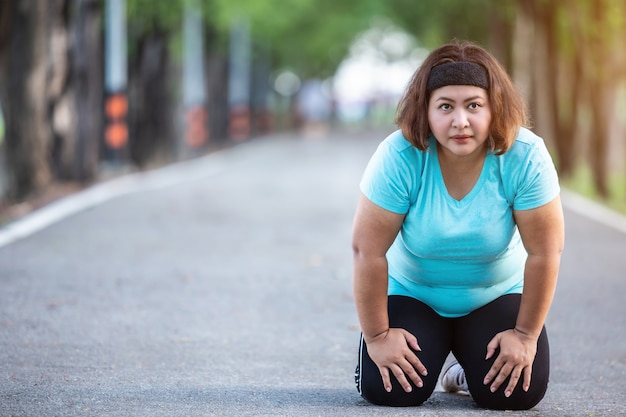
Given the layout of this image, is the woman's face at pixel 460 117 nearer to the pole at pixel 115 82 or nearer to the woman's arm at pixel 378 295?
the woman's arm at pixel 378 295

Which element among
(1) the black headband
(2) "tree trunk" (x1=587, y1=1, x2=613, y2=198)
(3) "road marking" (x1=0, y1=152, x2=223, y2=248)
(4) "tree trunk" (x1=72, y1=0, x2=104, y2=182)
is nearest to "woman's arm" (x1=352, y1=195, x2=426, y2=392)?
(1) the black headband

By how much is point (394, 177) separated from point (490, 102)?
0.45m

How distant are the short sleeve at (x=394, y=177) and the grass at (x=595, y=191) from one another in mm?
10912

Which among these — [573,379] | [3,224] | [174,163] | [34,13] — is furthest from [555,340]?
[174,163]

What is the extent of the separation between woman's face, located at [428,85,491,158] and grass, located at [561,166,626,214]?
1096cm

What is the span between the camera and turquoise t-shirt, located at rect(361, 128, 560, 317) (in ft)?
15.7

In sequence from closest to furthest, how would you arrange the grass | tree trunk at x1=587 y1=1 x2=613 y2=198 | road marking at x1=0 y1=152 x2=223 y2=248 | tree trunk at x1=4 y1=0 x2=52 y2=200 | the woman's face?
1. the woman's face
2. road marking at x1=0 y1=152 x2=223 y2=248
3. tree trunk at x1=4 y1=0 x2=52 y2=200
4. the grass
5. tree trunk at x1=587 y1=1 x2=613 y2=198

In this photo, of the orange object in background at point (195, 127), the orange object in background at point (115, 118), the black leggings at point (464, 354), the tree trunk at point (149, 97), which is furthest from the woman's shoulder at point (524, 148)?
the orange object in background at point (195, 127)

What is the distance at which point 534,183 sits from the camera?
4.75 m

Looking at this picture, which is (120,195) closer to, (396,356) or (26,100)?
(26,100)

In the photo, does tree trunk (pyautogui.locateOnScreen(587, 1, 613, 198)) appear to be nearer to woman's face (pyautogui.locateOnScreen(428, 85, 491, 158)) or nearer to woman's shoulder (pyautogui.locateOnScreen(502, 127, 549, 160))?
woman's shoulder (pyautogui.locateOnScreen(502, 127, 549, 160))

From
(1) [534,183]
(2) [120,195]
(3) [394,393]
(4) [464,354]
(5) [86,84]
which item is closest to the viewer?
(1) [534,183]

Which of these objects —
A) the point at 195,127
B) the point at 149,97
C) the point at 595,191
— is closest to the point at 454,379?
the point at 595,191

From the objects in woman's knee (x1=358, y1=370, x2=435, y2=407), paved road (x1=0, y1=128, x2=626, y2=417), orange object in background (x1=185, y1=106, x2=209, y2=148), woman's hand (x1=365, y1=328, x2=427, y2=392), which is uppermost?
woman's hand (x1=365, y1=328, x2=427, y2=392)
